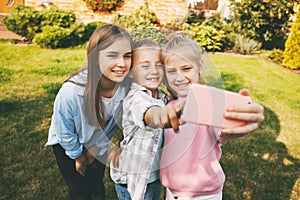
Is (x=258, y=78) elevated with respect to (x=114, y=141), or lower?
lower

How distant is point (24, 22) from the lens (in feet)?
25.0

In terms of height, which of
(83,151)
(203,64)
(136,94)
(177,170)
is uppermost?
(203,64)

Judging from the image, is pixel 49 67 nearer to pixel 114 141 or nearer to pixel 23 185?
pixel 23 185

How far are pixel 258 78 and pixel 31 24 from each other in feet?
20.0

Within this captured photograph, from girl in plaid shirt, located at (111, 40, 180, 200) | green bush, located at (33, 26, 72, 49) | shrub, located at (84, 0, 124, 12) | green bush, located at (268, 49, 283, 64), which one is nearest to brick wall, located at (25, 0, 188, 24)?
shrub, located at (84, 0, 124, 12)

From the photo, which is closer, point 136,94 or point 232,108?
point 232,108

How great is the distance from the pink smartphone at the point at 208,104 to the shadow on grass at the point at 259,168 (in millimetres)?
1861

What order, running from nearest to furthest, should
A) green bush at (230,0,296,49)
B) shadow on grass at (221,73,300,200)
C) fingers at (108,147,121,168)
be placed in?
fingers at (108,147,121,168) → shadow on grass at (221,73,300,200) → green bush at (230,0,296,49)

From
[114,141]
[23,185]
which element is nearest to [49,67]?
[23,185]

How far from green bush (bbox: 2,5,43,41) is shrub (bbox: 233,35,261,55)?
19.1ft

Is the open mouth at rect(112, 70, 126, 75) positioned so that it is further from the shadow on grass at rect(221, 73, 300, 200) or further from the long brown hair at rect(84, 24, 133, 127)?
the shadow on grass at rect(221, 73, 300, 200)

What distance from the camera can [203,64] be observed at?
0.87 meters

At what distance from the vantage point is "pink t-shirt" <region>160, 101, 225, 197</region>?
1080mm

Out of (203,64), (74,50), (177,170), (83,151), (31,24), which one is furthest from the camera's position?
(31,24)
